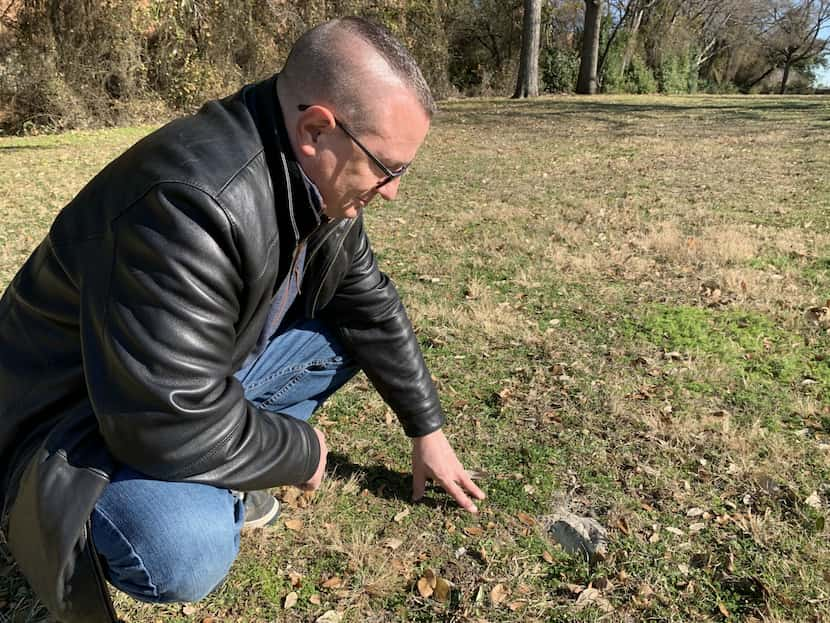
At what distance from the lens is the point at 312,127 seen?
4.98 feet

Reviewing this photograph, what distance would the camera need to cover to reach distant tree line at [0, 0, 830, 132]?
1237cm

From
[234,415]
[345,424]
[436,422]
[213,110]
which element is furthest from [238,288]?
[345,424]

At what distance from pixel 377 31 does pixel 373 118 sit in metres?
0.23

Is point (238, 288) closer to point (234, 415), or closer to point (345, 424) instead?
point (234, 415)

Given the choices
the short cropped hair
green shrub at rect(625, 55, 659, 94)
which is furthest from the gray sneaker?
green shrub at rect(625, 55, 659, 94)

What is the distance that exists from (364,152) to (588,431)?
1.77 meters

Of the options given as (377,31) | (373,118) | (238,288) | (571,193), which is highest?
(377,31)

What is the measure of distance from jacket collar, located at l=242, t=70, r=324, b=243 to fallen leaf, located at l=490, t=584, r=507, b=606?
124 centimetres

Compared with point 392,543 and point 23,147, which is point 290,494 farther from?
point 23,147

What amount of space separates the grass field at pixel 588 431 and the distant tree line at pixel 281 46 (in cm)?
691

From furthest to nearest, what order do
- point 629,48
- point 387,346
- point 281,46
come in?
point 629,48 < point 281,46 < point 387,346

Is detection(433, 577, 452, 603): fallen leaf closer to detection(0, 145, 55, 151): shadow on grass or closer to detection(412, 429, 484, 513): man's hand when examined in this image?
detection(412, 429, 484, 513): man's hand

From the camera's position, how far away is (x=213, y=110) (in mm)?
1562

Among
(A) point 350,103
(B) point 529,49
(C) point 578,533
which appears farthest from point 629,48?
(A) point 350,103
